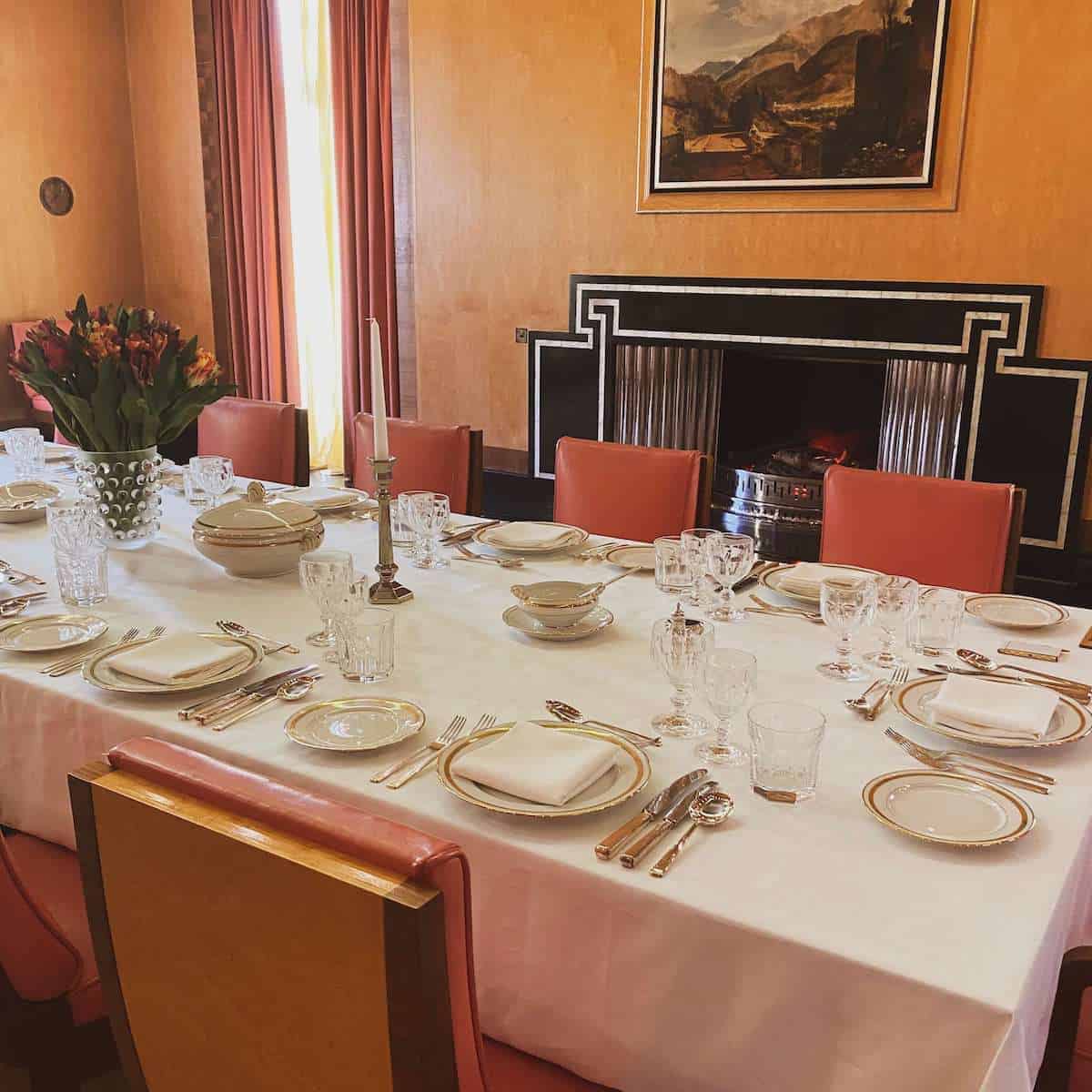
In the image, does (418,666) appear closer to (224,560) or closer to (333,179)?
(224,560)

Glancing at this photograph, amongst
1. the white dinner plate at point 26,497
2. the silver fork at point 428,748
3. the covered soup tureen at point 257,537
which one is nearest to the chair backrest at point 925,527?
the covered soup tureen at point 257,537

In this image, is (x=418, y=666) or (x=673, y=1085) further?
(x=418, y=666)

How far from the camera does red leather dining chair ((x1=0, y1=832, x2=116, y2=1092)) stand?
120cm

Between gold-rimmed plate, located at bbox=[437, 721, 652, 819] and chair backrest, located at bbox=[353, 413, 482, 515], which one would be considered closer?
gold-rimmed plate, located at bbox=[437, 721, 652, 819]

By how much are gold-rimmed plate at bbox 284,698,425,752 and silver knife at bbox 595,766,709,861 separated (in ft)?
1.01

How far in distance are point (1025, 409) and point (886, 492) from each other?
61.0 inches

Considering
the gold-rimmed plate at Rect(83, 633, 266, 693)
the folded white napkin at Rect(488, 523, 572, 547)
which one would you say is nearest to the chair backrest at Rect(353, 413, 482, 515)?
the folded white napkin at Rect(488, 523, 572, 547)

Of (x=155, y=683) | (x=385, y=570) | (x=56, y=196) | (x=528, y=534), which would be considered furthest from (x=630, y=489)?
(x=56, y=196)

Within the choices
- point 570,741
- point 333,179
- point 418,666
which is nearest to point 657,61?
point 333,179

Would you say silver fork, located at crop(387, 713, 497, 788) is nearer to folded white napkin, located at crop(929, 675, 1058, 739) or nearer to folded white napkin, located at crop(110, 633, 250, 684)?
folded white napkin, located at crop(110, 633, 250, 684)

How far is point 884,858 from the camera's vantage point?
41.1 inches

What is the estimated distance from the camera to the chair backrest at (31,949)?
1.18 meters

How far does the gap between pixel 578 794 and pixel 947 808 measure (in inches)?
14.7

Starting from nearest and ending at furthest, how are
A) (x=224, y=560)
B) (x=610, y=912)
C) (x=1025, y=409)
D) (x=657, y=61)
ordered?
(x=610, y=912) < (x=224, y=560) < (x=1025, y=409) < (x=657, y=61)
